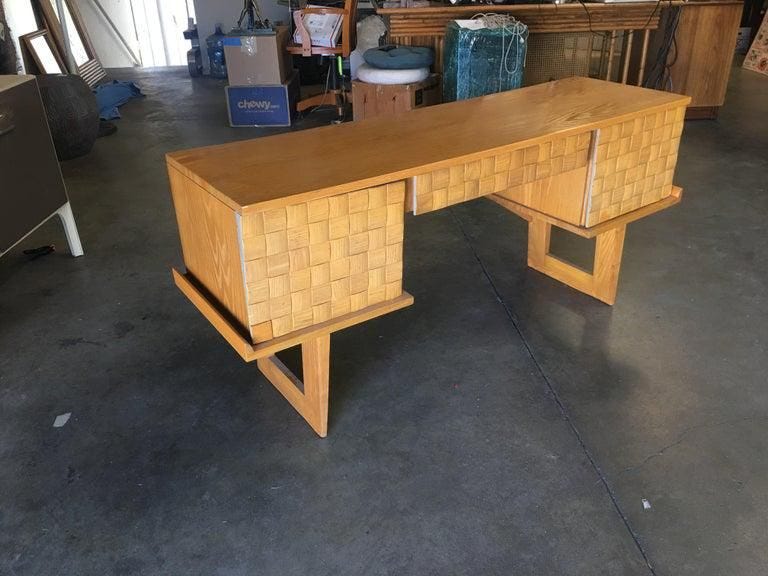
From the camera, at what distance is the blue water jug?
6457 mm

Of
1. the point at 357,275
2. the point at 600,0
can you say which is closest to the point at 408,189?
the point at 357,275

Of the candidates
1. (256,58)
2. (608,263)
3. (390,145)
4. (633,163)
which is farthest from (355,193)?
(256,58)

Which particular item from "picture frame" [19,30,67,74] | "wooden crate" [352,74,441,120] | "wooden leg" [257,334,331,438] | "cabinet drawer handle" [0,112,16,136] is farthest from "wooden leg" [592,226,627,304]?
"picture frame" [19,30,67,74]

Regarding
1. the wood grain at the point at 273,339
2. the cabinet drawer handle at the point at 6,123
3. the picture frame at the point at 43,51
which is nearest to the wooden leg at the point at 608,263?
the wood grain at the point at 273,339

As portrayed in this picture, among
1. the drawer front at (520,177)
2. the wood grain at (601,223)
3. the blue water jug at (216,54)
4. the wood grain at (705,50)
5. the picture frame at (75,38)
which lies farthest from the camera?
the blue water jug at (216,54)

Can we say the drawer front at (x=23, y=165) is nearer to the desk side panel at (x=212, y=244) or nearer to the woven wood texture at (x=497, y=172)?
the desk side panel at (x=212, y=244)

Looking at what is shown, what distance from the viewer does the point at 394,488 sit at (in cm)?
169

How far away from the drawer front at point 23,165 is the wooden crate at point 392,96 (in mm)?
2206

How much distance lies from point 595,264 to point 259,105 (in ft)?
10.8

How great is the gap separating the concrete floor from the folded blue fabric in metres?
2.69

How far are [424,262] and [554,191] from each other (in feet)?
2.64

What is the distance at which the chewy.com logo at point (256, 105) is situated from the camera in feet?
16.3

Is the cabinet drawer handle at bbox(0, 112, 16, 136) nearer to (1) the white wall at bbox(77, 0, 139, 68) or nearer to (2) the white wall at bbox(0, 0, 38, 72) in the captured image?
(2) the white wall at bbox(0, 0, 38, 72)

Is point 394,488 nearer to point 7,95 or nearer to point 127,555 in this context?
point 127,555
